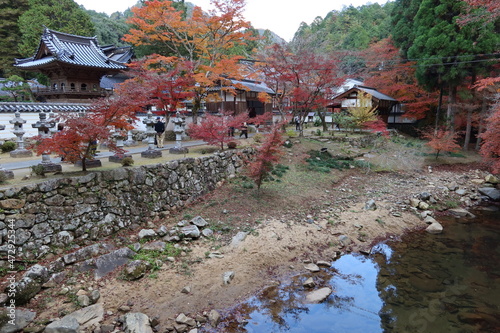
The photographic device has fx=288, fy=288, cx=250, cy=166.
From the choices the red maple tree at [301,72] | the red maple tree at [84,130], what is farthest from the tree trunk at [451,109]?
the red maple tree at [84,130]

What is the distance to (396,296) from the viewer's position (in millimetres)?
7531

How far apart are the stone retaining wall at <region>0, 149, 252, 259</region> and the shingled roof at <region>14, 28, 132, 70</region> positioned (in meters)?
13.7

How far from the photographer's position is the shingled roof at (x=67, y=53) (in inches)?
742

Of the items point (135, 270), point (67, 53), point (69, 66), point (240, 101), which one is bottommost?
point (135, 270)

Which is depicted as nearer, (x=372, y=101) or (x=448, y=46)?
(x=448, y=46)

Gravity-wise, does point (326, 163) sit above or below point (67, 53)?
below

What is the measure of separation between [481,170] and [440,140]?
10.0 feet

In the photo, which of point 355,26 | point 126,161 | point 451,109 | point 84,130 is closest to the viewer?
point 84,130

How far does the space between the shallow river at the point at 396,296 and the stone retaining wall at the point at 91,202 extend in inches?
185

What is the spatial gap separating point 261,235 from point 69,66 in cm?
1822

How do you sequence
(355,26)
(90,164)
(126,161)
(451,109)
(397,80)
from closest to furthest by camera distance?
(90,164) < (126,161) < (451,109) < (397,80) < (355,26)

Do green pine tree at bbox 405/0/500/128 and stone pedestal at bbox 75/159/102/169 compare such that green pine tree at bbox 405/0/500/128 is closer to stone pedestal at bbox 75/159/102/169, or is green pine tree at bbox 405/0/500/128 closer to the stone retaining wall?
the stone retaining wall

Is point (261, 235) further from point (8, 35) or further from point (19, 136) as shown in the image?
point (8, 35)

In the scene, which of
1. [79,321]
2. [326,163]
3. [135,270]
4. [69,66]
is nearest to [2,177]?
[135,270]
